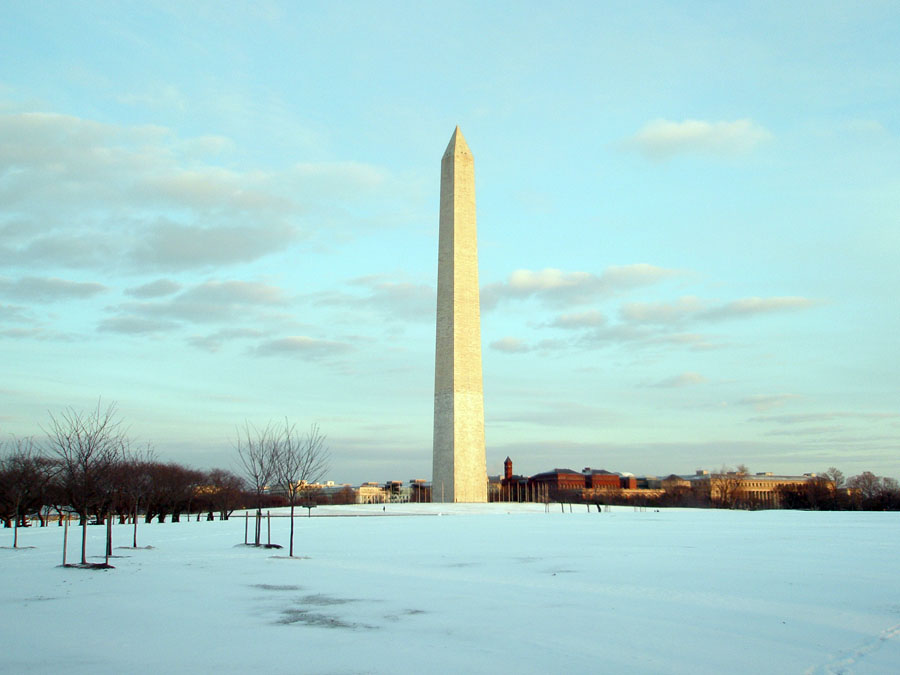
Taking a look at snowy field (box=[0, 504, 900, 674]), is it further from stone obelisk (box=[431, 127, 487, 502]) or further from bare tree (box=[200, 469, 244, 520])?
bare tree (box=[200, 469, 244, 520])

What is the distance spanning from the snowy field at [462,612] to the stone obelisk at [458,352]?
29156 millimetres

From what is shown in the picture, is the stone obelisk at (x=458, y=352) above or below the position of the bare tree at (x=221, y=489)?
above

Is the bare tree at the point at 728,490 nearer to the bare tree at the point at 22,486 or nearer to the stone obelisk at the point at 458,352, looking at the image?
the stone obelisk at the point at 458,352

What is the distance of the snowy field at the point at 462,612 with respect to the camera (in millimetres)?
6488

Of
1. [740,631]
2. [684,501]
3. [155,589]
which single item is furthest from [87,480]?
[684,501]

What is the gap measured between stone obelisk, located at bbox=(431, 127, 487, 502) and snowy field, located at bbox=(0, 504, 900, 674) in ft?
95.7

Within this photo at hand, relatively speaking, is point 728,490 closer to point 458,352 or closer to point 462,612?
point 458,352

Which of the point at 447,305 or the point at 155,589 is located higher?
the point at 447,305

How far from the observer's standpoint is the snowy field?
6488 mm

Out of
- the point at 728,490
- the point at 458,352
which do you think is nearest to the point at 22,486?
the point at 458,352

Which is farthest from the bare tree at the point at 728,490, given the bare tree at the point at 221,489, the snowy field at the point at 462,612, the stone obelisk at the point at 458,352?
the snowy field at the point at 462,612

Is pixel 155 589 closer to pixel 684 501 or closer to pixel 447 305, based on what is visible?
pixel 447 305

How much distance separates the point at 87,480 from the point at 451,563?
7.86 metres

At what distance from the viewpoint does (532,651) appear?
22.3 ft
